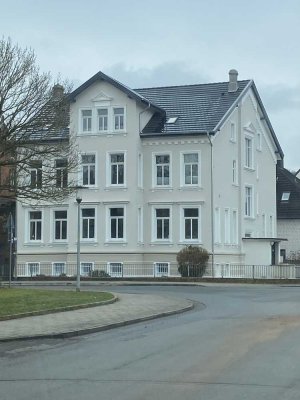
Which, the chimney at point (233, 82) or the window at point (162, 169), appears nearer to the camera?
the window at point (162, 169)

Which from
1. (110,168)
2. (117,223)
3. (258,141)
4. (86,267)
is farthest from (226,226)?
(86,267)

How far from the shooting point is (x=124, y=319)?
57.1ft

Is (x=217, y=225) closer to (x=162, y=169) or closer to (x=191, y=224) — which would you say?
(x=191, y=224)

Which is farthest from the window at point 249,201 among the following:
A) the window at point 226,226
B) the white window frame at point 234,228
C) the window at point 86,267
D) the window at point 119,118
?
the window at point 86,267

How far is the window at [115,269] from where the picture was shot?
45688 mm

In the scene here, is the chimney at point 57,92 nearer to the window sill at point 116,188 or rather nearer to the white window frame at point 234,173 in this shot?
the window sill at point 116,188

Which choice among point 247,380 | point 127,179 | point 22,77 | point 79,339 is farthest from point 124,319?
point 127,179

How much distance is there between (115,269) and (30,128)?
73.5ft

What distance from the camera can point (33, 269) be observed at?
47750 millimetres

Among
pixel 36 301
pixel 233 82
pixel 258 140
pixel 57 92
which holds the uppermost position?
pixel 233 82

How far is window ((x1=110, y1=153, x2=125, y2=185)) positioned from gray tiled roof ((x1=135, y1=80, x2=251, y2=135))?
2.41 metres

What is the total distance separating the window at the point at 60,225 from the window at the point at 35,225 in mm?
1172

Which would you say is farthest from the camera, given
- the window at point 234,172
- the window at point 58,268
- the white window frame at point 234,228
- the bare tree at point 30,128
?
Result: the window at point 234,172

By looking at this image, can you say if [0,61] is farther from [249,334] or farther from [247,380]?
[247,380]
